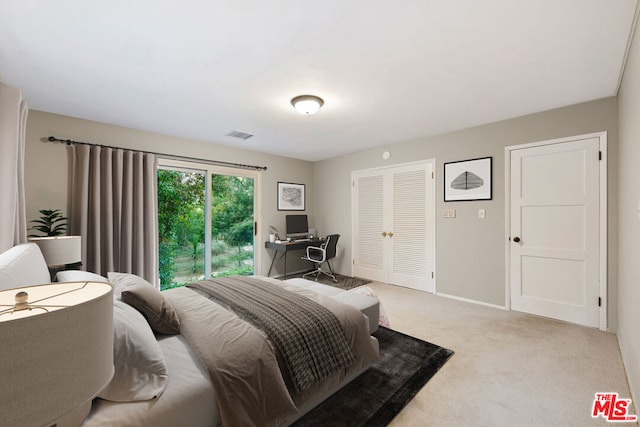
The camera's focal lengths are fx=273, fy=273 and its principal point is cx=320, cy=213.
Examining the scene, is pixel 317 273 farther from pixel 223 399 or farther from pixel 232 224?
pixel 223 399

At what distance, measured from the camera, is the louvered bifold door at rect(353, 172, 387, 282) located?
15.5ft

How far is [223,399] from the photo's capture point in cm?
123

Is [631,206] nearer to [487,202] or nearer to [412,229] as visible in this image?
[487,202]

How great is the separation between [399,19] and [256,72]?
45.4 inches

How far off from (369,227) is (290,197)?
166cm

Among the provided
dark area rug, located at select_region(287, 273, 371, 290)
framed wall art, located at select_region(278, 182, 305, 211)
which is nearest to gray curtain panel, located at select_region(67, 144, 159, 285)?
framed wall art, located at select_region(278, 182, 305, 211)

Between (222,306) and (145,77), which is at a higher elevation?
(145,77)

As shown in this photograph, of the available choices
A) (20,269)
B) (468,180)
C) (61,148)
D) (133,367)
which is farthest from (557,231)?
(61,148)

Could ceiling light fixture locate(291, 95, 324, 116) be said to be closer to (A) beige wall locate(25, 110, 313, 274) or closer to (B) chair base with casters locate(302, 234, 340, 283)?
(A) beige wall locate(25, 110, 313, 274)

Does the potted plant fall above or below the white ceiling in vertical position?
below

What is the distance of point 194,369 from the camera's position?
133 centimetres

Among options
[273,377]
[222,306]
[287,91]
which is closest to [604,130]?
[287,91]

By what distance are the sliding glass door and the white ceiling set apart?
44.6 inches

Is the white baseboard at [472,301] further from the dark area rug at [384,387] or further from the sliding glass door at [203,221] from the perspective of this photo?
the sliding glass door at [203,221]
